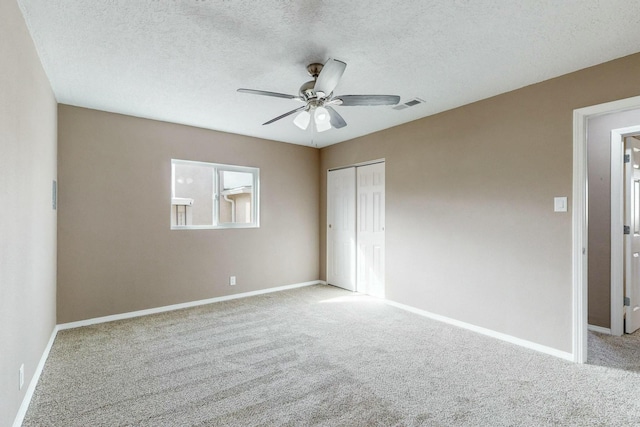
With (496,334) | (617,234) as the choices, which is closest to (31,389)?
(496,334)

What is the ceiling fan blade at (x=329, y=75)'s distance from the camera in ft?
6.88

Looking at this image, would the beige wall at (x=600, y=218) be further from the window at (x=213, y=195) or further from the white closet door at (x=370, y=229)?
the window at (x=213, y=195)

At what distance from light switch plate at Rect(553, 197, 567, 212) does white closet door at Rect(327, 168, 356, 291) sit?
2749 mm

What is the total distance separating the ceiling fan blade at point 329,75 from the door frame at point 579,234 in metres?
2.07

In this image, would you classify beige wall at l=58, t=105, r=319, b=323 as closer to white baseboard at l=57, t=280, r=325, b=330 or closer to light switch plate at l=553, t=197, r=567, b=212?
white baseboard at l=57, t=280, r=325, b=330

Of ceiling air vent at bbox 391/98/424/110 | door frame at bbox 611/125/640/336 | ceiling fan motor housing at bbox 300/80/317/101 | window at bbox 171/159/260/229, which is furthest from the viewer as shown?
window at bbox 171/159/260/229

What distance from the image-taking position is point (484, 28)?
209 centimetres

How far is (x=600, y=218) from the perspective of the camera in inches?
133

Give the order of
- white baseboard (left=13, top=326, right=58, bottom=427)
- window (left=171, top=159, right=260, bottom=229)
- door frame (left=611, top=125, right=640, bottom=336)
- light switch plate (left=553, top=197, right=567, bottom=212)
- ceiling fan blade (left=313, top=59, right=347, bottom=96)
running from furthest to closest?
window (left=171, top=159, right=260, bottom=229) < door frame (left=611, top=125, right=640, bottom=336) < light switch plate (left=553, top=197, right=567, bottom=212) < ceiling fan blade (left=313, top=59, right=347, bottom=96) < white baseboard (left=13, top=326, right=58, bottom=427)

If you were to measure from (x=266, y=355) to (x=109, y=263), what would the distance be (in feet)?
7.52

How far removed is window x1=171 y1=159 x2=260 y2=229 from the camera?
434 centimetres

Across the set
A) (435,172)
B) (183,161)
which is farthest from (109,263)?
(435,172)

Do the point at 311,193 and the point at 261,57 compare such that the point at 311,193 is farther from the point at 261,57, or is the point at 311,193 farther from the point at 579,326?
the point at 579,326

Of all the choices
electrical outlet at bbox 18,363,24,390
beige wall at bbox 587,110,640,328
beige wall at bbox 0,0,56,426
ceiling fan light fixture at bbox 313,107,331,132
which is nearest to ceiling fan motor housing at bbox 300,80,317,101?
ceiling fan light fixture at bbox 313,107,331,132
